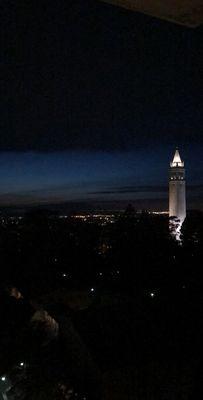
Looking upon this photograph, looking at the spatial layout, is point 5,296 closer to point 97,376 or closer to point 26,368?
point 26,368

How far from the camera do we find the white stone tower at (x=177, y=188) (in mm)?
40622

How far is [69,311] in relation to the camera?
13.6m

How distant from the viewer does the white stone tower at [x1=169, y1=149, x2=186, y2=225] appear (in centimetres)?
4062

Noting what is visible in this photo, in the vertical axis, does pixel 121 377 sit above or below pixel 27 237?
below

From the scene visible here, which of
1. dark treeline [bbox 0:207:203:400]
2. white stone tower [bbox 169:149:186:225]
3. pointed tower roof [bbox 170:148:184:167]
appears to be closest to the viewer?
dark treeline [bbox 0:207:203:400]

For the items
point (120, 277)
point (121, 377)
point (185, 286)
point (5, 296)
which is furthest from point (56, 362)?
point (120, 277)

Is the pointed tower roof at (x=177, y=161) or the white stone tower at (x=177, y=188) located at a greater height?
the pointed tower roof at (x=177, y=161)

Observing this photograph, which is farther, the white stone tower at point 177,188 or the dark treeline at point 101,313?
the white stone tower at point 177,188

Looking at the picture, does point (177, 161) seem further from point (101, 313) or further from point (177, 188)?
point (101, 313)

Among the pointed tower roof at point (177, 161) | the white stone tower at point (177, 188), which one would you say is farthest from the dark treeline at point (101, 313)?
the pointed tower roof at point (177, 161)

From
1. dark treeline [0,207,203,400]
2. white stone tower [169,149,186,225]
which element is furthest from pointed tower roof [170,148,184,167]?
dark treeline [0,207,203,400]

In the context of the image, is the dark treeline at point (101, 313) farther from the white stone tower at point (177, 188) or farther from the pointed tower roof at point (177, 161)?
the pointed tower roof at point (177, 161)

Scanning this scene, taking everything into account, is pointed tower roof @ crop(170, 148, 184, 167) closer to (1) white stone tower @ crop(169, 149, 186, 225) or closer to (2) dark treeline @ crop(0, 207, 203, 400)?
(1) white stone tower @ crop(169, 149, 186, 225)

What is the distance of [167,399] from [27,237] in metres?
15.5
